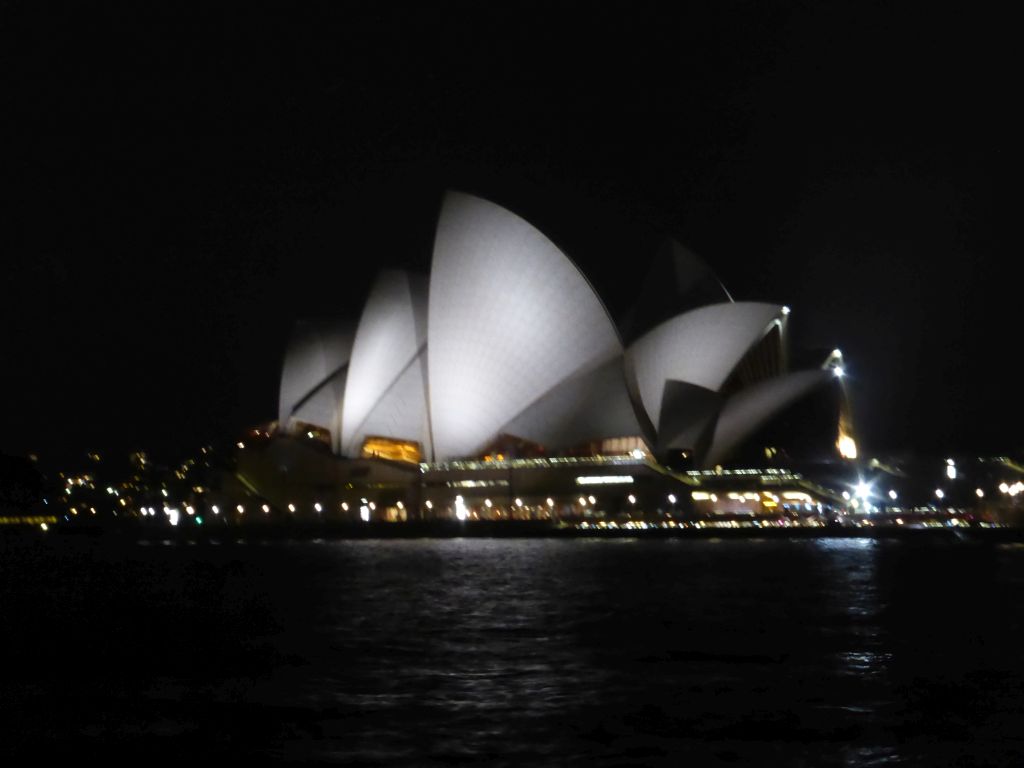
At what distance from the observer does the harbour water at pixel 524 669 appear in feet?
37.8

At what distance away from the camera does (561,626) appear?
21.2 m

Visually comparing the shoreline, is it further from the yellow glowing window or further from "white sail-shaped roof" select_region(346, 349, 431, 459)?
"white sail-shaped roof" select_region(346, 349, 431, 459)

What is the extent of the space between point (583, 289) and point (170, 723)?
42723 mm

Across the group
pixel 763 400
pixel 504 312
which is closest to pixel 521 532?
pixel 763 400

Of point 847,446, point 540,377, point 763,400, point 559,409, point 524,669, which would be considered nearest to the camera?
point 524,669

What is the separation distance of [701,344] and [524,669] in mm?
40243

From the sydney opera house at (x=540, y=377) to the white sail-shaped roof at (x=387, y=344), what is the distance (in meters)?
0.07

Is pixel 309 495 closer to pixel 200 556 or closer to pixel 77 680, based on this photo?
pixel 200 556

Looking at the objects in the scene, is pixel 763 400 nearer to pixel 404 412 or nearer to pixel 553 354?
pixel 553 354

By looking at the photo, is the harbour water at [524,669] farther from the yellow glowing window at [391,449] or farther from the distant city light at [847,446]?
the yellow glowing window at [391,449]

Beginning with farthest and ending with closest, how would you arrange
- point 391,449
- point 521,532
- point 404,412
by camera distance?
1. point 391,449
2. point 404,412
3. point 521,532

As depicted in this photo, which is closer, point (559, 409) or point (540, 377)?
→ point (540, 377)

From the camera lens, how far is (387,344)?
206 ft

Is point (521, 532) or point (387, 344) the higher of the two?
point (387, 344)
